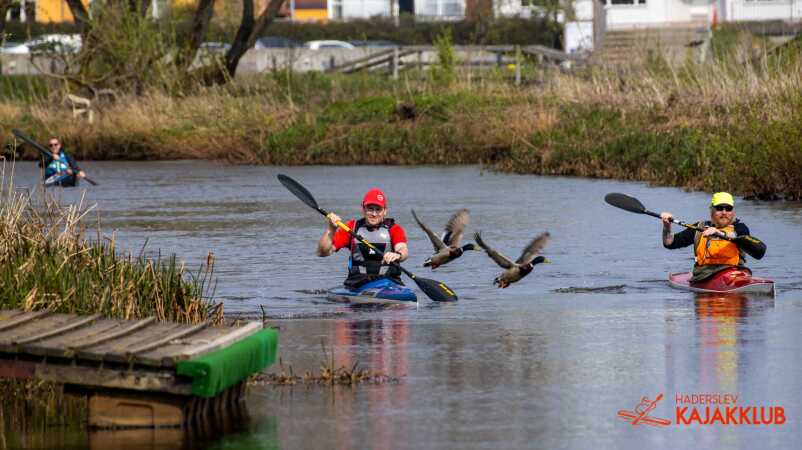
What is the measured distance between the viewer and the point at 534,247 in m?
14.7

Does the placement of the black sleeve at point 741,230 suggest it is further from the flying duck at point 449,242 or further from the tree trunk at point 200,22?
the tree trunk at point 200,22

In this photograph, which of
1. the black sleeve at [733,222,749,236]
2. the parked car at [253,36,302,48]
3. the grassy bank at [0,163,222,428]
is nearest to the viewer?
the grassy bank at [0,163,222,428]

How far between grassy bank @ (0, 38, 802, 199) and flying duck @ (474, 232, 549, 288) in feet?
40.2

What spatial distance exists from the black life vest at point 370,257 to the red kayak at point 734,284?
3.04m

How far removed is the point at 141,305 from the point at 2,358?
256 centimetres

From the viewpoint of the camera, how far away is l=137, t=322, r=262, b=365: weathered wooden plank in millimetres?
9164

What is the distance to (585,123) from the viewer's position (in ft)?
112

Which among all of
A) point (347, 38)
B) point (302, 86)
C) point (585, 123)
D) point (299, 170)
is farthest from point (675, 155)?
point (347, 38)

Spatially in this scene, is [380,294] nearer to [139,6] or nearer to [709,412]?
[709,412]

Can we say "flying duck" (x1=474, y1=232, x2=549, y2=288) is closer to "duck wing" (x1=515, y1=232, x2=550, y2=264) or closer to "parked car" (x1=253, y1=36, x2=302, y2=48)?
"duck wing" (x1=515, y1=232, x2=550, y2=264)

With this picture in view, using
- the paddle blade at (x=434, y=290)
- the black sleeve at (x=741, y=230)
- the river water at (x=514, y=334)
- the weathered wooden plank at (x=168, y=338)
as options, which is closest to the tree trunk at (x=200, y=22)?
the river water at (x=514, y=334)

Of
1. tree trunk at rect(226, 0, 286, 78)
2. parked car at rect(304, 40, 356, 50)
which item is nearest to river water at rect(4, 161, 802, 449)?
tree trunk at rect(226, 0, 286, 78)

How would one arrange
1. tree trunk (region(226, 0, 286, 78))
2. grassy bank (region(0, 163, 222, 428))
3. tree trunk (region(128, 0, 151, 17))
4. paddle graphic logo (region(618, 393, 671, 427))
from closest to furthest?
paddle graphic logo (region(618, 393, 671, 427)) → grassy bank (region(0, 163, 222, 428)) → tree trunk (region(128, 0, 151, 17)) → tree trunk (region(226, 0, 286, 78))

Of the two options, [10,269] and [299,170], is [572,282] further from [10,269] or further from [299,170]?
[299,170]
